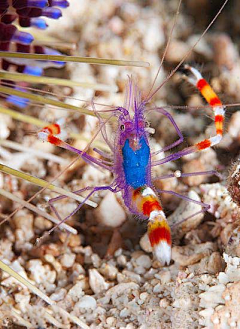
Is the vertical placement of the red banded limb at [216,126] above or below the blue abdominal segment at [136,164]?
above

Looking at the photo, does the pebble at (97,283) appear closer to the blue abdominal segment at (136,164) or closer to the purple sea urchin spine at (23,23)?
the blue abdominal segment at (136,164)

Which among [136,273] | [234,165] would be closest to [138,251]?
[136,273]

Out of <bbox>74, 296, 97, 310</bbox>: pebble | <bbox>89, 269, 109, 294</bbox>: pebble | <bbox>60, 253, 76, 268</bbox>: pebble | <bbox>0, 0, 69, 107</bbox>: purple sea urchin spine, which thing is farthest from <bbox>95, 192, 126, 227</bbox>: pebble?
<bbox>0, 0, 69, 107</bbox>: purple sea urchin spine

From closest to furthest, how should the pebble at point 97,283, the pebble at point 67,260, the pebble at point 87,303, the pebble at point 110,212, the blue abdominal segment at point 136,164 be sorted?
the blue abdominal segment at point 136,164
the pebble at point 87,303
the pebble at point 97,283
the pebble at point 67,260
the pebble at point 110,212

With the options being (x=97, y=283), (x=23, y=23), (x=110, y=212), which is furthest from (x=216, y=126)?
(x=23, y=23)

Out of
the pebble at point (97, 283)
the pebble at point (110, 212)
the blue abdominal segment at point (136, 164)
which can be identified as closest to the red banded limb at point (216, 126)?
the blue abdominal segment at point (136, 164)

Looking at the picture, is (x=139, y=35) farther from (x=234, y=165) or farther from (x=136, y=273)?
(x=136, y=273)

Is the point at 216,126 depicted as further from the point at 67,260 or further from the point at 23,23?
the point at 23,23

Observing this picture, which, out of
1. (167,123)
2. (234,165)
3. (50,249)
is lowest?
(50,249)

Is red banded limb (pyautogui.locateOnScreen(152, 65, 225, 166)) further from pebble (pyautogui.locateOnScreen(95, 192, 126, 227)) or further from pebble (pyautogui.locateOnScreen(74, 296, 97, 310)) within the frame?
pebble (pyautogui.locateOnScreen(74, 296, 97, 310))
